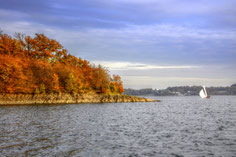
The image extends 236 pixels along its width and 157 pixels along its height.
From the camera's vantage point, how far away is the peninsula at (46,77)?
7844 cm

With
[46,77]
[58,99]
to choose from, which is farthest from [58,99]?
[46,77]

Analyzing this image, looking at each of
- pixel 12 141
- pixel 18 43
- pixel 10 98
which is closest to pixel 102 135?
pixel 12 141

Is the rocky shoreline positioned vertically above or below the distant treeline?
below

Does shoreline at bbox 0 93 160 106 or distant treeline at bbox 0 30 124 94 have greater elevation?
distant treeline at bbox 0 30 124 94

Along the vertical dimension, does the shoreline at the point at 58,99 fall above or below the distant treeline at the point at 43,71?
below

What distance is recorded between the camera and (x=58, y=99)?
274 ft

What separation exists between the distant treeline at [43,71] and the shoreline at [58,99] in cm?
262

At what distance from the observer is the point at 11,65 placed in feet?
260

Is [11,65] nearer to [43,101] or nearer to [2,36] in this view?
[43,101]

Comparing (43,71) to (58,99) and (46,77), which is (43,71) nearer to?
(46,77)

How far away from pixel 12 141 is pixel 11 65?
2533 inches

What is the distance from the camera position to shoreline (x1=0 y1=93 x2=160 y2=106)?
2936 inches

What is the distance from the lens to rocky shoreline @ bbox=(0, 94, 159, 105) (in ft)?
245

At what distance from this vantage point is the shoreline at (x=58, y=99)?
7456cm
